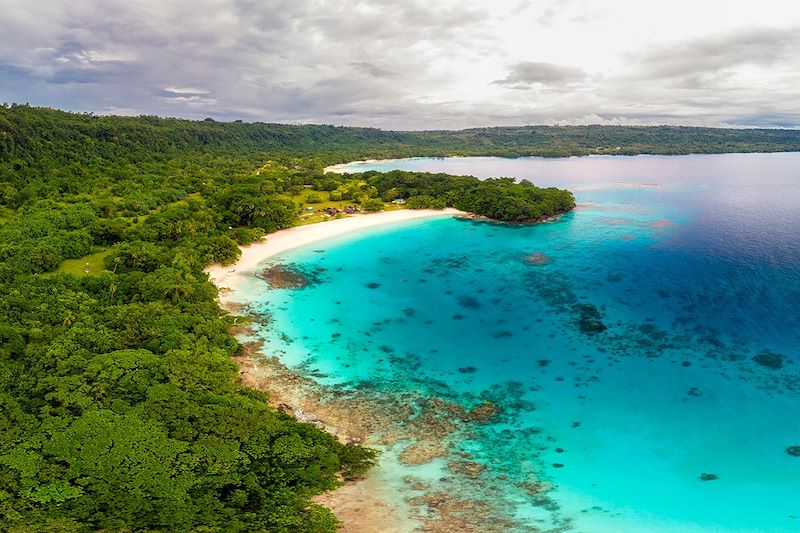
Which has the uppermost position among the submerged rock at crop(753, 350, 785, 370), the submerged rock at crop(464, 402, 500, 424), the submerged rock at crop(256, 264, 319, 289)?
the submerged rock at crop(256, 264, 319, 289)

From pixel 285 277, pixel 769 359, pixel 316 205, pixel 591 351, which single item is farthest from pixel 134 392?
pixel 316 205

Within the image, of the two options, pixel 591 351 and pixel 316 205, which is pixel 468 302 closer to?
pixel 591 351

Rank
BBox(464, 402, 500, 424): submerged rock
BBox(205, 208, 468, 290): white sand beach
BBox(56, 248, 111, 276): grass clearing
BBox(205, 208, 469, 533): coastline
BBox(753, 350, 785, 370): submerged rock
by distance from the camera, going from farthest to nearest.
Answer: BBox(205, 208, 468, 290): white sand beach
BBox(56, 248, 111, 276): grass clearing
BBox(753, 350, 785, 370): submerged rock
BBox(464, 402, 500, 424): submerged rock
BBox(205, 208, 469, 533): coastline

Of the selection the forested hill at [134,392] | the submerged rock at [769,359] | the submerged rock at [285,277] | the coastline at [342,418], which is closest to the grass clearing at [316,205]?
the forested hill at [134,392]

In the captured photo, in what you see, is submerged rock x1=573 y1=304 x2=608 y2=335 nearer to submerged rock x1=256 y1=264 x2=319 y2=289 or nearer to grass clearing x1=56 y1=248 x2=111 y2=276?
submerged rock x1=256 y1=264 x2=319 y2=289

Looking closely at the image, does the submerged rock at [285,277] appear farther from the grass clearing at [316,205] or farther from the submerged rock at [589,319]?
the submerged rock at [589,319]

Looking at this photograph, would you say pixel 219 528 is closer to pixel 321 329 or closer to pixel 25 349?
pixel 25 349

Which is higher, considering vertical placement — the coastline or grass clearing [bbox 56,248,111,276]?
grass clearing [bbox 56,248,111,276]

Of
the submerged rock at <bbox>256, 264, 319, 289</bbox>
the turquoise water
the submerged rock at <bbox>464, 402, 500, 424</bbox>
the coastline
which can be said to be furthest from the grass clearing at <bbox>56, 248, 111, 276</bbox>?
the submerged rock at <bbox>464, 402, 500, 424</bbox>
